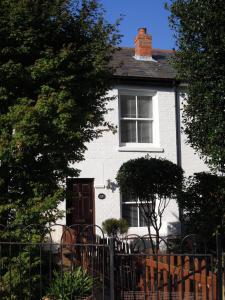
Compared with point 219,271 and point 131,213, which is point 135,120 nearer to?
point 131,213

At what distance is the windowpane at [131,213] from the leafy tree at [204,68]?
689cm

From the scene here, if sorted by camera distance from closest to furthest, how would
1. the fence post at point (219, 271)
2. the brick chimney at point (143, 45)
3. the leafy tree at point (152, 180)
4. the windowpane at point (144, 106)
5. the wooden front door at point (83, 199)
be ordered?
the fence post at point (219, 271)
the leafy tree at point (152, 180)
the wooden front door at point (83, 199)
the windowpane at point (144, 106)
the brick chimney at point (143, 45)

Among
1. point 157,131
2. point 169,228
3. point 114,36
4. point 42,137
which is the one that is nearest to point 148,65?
point 157,131

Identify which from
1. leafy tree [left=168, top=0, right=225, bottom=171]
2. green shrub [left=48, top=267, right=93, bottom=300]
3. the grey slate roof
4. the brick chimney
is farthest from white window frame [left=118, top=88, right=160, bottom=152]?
green shrub [left=48, top=267, right=93, bottom=300]

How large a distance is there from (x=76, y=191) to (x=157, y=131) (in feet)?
11.3

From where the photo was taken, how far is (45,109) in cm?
616

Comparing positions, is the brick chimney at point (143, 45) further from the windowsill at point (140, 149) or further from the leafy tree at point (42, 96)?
the leafy tree at point (42, 96)

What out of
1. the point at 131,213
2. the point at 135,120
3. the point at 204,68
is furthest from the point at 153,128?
the point at 204,68

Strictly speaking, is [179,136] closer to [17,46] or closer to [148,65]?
[148,65]

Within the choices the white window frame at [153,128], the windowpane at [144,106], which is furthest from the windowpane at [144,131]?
the windowpane at [144,106]

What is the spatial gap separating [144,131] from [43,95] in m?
8.87

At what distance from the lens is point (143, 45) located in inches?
664

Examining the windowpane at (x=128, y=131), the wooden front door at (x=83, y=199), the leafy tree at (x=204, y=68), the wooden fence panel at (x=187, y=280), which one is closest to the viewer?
the wooden fence panel at (x=187, y=280)

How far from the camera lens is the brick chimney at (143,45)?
54.9 ft
